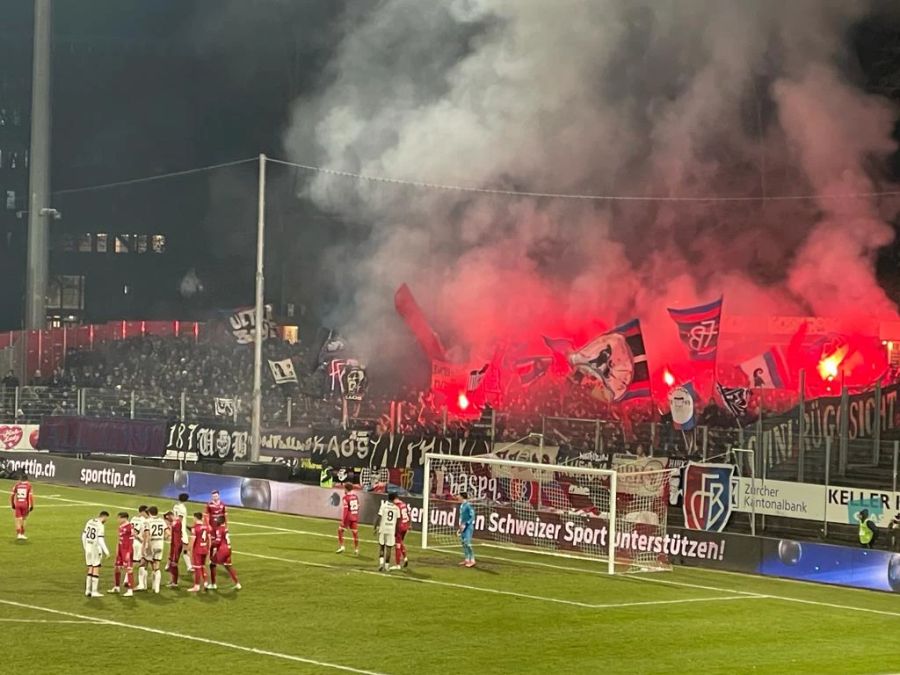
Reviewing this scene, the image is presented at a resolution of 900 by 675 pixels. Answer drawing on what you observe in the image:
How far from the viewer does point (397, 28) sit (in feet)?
195

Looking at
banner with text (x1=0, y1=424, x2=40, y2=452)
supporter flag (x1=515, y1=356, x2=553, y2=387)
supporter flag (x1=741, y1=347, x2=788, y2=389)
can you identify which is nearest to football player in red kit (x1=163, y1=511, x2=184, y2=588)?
supporter flag (x1=741, y1=347, x2=788, y2=389)

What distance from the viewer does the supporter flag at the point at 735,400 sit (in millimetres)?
40469

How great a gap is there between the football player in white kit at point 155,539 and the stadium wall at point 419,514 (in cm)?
1118

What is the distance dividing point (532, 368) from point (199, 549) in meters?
25.8

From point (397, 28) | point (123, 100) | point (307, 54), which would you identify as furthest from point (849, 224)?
point (123, 100)

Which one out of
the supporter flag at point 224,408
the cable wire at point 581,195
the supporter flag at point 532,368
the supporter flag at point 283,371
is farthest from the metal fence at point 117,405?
the cable wire at point 581,195

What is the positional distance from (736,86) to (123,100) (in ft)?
112

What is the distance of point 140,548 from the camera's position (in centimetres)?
2630

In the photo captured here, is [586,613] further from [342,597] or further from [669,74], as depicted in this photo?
[669,74]

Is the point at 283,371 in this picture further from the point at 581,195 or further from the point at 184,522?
the point at 184,522

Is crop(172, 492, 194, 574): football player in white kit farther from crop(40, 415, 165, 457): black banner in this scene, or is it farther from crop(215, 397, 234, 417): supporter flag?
crop(215, 397, 234, 417): supporter flag

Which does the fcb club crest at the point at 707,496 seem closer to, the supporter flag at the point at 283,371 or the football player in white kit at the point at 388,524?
the football player in white kit at the point at 388,524

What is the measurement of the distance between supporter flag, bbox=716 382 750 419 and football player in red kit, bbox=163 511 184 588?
1819cm

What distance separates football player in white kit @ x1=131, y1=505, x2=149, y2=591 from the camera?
1021 inches
